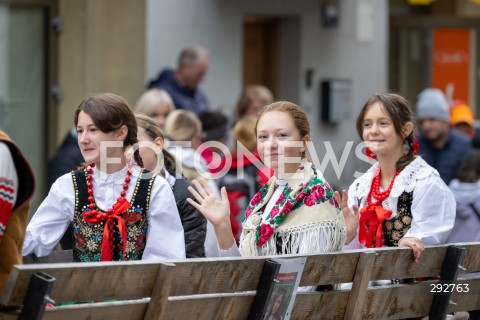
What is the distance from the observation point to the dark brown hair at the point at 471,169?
27.9ft

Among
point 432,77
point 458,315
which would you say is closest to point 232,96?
point 432,77

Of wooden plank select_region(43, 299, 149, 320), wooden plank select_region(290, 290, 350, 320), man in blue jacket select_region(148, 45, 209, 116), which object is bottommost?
wooden plank select_region(290, 290, 350, 320)

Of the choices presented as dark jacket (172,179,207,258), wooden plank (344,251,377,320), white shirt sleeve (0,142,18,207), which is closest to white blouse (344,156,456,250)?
wooden plank (344,251,377,320)

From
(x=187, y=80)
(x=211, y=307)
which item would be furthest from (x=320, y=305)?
(x=187, y=80)

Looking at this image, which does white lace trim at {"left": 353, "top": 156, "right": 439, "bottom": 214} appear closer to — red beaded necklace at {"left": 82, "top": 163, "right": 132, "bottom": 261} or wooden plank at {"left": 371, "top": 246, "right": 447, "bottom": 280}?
wooden plank at {"left": 371, "top": 246, "right": 447, "bottom": 280}

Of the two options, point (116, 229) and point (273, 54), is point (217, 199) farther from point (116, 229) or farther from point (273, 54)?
point (273, 54)

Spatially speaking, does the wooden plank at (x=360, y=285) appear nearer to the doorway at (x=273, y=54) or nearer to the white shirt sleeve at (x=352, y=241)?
the white shirt sleeve at (x=352, y=241)

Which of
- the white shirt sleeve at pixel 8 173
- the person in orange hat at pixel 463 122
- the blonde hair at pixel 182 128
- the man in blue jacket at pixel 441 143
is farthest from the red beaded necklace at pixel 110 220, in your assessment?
the person in orange hat at pixel 463 122

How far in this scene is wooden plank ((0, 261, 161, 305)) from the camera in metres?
4.15

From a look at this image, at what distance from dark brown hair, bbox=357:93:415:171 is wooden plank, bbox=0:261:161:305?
218cm

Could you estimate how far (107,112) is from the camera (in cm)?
545

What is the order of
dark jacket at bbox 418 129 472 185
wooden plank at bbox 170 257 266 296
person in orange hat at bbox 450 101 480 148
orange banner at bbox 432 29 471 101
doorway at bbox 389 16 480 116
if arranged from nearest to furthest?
wooden plank at bbox 170 257 266 296, dark jacket at bbox 418 129 472 185, person in orange hat at bbox 450 101 480 148, doorway at bbox 389 16 480 116, orange banner at bbox 432 29 471 101

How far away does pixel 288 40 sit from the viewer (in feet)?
46.2

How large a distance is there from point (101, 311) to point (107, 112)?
127 centimetres
